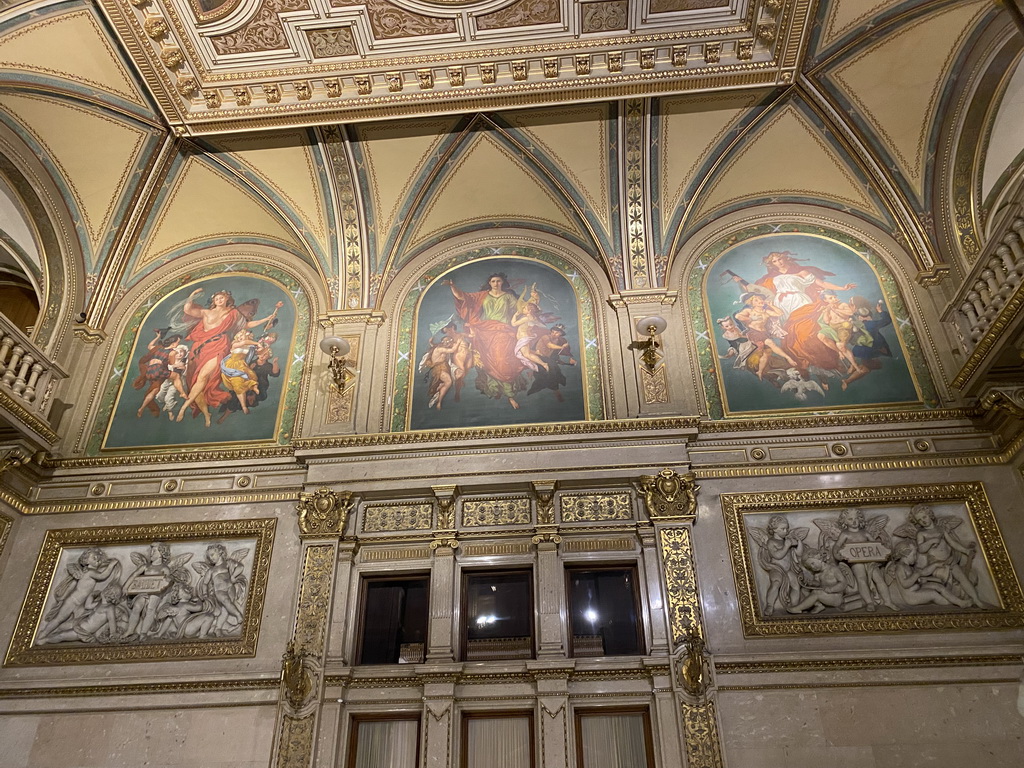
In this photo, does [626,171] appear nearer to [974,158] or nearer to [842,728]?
[974,158]

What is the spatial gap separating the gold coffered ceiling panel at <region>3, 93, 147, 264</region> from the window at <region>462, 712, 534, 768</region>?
9256 mm

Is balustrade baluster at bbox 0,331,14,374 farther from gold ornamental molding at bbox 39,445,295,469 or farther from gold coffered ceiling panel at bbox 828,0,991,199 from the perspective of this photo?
gold coffered ceiling panel at bbox 828,0,991,199

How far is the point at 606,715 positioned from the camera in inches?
349

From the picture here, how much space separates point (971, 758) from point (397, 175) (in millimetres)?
10420

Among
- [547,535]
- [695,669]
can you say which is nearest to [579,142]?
[547,535]

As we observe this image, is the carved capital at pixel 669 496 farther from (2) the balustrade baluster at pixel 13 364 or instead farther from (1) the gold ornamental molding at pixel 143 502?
(2) the balustrade baluster at pixel 13 364

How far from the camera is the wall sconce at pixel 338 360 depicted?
10.8m

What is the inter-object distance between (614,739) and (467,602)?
7.53 ft

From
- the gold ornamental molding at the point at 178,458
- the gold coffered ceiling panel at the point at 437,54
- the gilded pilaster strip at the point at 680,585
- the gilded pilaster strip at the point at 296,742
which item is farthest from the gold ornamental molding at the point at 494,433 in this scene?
the gold coffered ceiling panel at the point at 437,54

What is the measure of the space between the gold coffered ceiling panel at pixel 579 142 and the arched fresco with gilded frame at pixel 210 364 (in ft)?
14.7

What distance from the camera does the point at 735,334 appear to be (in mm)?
11633

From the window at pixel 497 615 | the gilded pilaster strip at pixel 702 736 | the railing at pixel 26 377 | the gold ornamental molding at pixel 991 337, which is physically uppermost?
the railing at pixel 26 377

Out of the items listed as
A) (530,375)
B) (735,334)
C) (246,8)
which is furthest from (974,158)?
(246,8)

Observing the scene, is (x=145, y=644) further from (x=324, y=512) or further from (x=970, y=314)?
(x=970, y=314)
